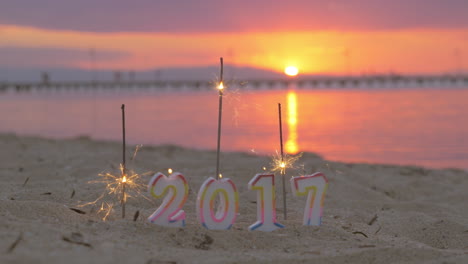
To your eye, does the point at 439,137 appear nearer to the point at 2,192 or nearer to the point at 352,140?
the point at 352,140

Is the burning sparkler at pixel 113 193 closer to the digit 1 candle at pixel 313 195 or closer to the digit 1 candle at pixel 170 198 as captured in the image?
the digit 1 candle at pixel 170 198

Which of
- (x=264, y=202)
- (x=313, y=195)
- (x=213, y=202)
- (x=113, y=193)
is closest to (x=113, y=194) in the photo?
(x=113, y=193)

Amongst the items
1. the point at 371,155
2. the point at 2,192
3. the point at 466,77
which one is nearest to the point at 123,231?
the point at 2,192

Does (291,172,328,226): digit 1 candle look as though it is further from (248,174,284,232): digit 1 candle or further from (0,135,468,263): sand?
(248,174,284,232): digit 1 candle

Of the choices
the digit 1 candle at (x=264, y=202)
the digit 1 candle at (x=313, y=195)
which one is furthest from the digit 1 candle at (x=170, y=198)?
the digit 1 candle at (x=313, y=195)

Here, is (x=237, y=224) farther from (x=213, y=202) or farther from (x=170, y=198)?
(x=170, y=198)
